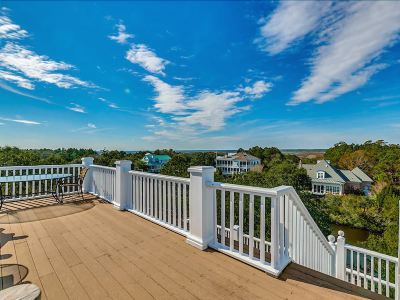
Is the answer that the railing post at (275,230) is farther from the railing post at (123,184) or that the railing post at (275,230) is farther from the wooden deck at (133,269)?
the railing post at (123,184)

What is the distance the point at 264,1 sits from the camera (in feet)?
10.2

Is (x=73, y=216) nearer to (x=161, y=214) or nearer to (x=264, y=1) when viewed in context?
(x=161, y=214)

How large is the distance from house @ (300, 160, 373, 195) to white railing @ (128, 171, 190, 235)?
29924 millimetres

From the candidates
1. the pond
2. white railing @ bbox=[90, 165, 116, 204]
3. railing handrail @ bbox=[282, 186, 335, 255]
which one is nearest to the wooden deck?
railing handrail @ bbox=[282, 186, 335, 255]

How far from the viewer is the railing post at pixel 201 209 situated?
2930 mm

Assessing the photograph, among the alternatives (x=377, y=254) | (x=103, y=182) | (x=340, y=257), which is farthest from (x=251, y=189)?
(x=103, y=182)

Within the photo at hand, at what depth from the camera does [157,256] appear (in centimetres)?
268

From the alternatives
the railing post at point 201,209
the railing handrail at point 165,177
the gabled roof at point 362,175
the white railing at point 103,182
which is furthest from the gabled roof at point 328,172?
the railing post at point 201,209

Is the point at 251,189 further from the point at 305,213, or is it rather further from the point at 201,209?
the point at 305,213

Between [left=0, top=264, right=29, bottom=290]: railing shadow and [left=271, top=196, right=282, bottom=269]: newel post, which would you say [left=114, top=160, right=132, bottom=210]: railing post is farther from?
[left=271, top=196, right=282, bottom=269]: newel post

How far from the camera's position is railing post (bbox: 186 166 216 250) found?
9.61 feet

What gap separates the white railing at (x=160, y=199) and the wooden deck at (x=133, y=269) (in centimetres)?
24

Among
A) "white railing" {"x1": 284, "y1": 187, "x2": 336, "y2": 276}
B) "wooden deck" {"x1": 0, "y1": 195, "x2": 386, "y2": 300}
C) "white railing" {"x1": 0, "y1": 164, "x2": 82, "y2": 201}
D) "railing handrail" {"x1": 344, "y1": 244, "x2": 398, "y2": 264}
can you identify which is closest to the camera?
"wooden deck" {"x1": 0, "y1": 195, "x2": 386, "y2": 300}

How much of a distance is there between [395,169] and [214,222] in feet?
110
